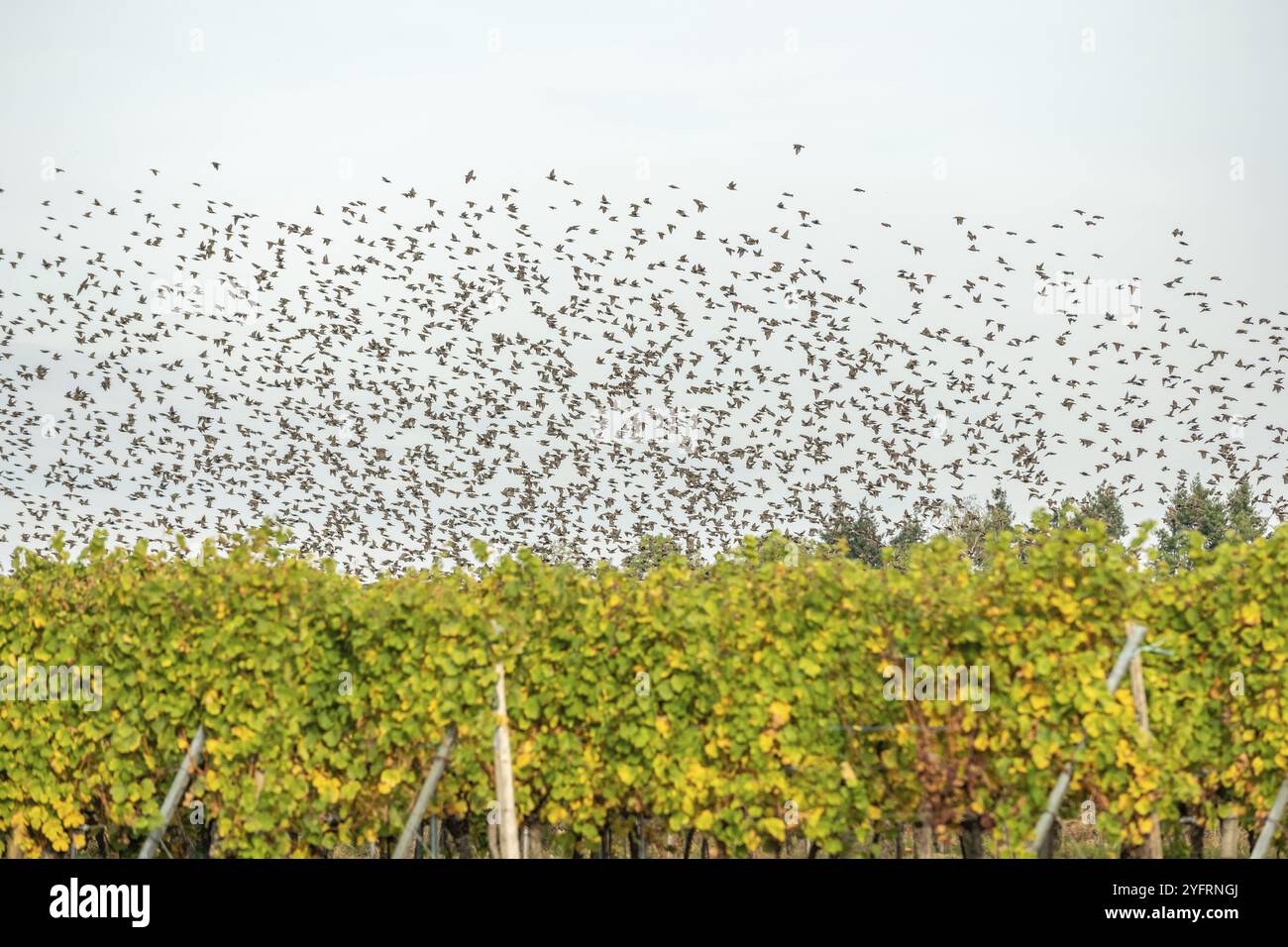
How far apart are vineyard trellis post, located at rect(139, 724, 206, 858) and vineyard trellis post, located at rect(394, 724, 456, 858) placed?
227cm

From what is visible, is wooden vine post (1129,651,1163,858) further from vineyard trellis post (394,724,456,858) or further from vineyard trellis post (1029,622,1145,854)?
vineyard trellis post (394,724,456,858)

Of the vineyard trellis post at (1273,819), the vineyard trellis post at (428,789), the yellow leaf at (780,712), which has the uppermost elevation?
the yellow leaf at (780,712)

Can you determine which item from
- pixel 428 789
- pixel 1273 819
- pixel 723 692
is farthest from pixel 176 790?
pixel 1273 819

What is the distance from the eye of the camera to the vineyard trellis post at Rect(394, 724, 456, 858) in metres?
12.0

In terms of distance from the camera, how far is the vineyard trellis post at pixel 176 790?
1248cm

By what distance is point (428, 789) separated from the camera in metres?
12.0

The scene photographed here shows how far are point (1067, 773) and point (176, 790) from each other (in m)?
8.71

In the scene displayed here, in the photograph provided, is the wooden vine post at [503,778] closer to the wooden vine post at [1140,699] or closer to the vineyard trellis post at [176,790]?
the vineyard trellis post at [176,790]

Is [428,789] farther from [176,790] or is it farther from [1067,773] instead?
[1067,773]

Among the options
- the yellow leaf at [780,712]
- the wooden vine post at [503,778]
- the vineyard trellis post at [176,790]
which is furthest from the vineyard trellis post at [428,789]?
the yellow leaf at [780,712]

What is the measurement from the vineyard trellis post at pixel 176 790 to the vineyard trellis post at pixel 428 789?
2273 mm

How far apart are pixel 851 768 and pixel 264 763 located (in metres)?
5.69

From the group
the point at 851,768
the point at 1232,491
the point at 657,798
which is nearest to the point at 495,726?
the point at 657,798

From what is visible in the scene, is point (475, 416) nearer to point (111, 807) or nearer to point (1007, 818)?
point (111, 807)
